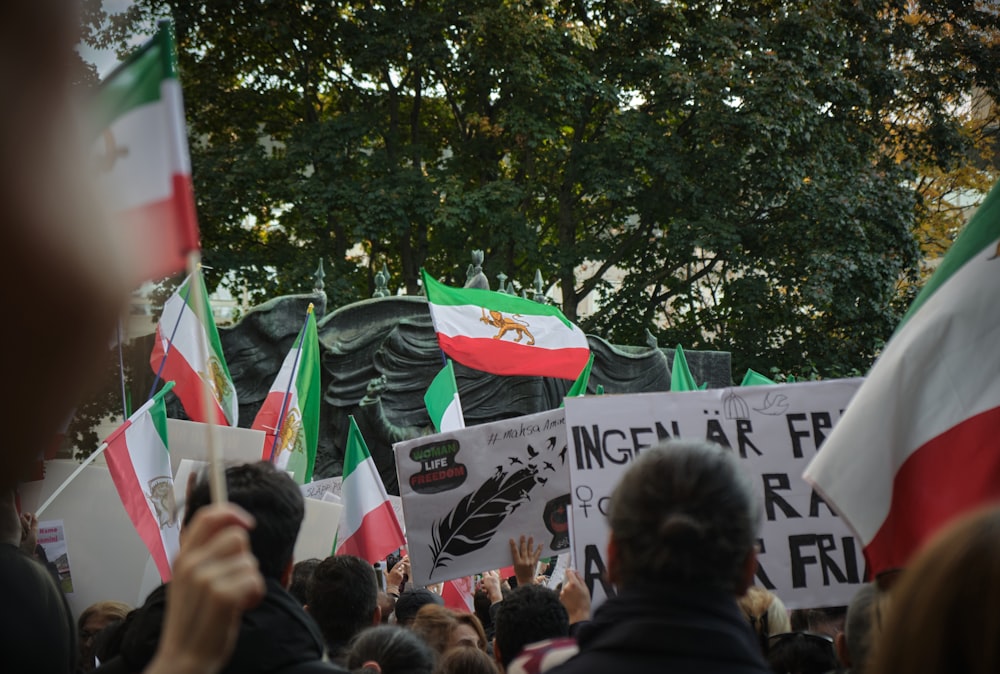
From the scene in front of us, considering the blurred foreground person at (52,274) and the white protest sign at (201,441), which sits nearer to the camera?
the blurred foreground person at (52,274)

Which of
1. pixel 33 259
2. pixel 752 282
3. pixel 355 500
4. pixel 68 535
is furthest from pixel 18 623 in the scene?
pixel 752 282

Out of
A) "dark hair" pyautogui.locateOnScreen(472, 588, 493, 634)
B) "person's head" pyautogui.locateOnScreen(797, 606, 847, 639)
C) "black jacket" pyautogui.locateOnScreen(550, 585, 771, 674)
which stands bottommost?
"person's head" pyautogui.locateOnScreen(797, 606, 847, 639)

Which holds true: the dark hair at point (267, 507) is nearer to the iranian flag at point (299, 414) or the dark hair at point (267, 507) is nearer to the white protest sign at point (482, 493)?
the white protest sign at point (482, 493)

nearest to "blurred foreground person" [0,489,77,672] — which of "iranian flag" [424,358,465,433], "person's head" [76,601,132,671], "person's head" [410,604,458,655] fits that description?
"person's head" [410,604,458,655]

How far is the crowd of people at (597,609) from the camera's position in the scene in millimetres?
1009

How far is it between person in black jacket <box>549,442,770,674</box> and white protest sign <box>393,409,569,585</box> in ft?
8.65

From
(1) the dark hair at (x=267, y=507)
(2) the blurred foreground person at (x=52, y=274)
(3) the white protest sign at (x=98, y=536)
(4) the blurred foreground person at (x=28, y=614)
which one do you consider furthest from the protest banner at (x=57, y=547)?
(2) the blurred foreground person at (x=52, y=274)

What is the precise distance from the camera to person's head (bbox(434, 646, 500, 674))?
2.99 metres

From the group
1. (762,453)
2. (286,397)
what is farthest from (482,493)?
(286,397)

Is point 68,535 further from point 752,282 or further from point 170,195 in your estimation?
point 752,282

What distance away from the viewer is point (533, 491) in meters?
4.46

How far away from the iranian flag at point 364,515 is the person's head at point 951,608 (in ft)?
16.9

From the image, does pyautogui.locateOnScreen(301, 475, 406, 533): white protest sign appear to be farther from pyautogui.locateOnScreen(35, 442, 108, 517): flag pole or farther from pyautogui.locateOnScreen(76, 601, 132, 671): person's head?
pyautogui.locateOnScreen(76, 601, 132, 671): person's head

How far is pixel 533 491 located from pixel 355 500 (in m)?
2.12
